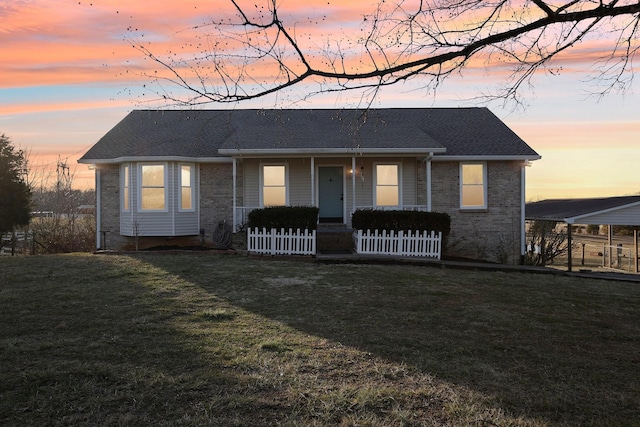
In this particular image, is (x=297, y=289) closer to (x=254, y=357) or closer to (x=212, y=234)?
(x=254, y=357)

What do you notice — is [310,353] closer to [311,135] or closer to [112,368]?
[112,368]

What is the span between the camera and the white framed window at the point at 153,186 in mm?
16531

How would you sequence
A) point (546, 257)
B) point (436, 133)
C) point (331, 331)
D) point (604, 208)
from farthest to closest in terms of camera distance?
point (546, 257)
point (436, 133)
point (604, 208)
point (331, 331)

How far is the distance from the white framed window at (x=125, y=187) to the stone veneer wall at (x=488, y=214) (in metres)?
10.4

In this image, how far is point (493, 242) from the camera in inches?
690

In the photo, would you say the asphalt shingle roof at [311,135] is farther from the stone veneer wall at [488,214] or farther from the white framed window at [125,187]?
the stone veneer wall at [488,214]

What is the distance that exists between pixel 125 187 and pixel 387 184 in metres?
9.36

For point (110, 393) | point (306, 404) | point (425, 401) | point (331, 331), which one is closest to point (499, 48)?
point (331, 331)

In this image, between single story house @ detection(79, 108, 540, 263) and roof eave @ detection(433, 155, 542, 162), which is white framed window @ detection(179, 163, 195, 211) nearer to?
single story house @ detection(79, 108, 540, 263)

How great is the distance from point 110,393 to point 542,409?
368cm

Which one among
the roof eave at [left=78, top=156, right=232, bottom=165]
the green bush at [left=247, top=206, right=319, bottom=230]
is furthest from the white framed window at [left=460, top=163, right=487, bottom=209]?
the roof eave at [left=78, top=156, right=232, bottom=165]

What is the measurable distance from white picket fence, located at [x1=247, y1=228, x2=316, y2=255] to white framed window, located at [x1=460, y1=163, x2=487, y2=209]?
6507mm

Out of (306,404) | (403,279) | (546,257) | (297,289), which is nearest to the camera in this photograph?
(306,404)

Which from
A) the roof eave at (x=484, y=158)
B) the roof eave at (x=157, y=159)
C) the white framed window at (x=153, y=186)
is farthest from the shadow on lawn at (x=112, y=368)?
the roof eave at (x=484, y=158)
